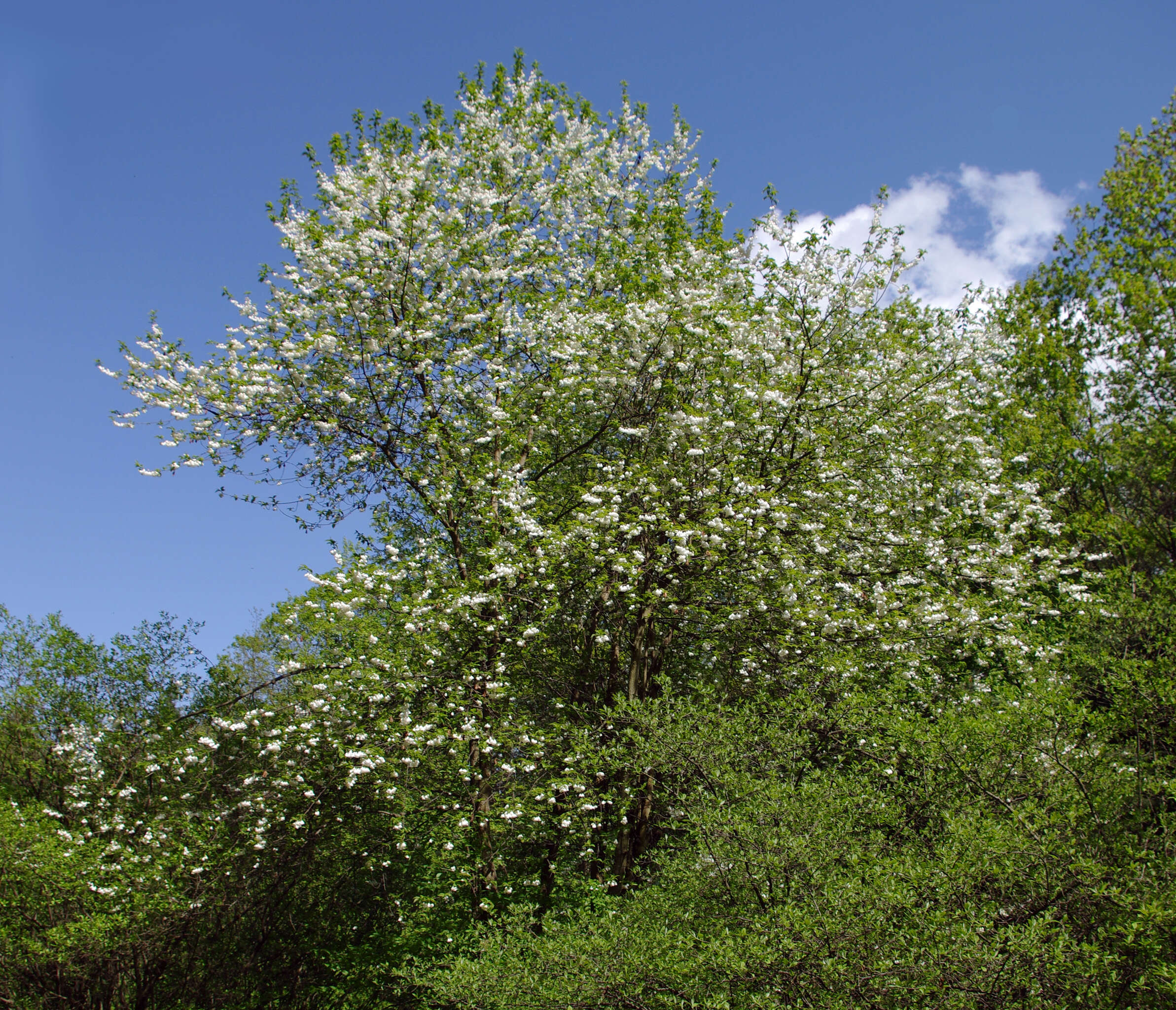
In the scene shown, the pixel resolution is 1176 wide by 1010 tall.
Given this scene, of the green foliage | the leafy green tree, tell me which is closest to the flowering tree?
the green foliage

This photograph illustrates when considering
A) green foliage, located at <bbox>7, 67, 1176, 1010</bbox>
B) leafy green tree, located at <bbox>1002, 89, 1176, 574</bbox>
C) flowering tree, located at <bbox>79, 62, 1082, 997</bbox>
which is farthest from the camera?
leafy green tree, located at <bbox>1002, 89, 1176, 574</bbox>

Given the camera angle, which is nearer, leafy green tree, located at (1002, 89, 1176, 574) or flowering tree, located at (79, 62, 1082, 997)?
flowering tree, located at (79, 62, 1082, 997)

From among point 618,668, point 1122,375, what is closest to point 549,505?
point 618,668

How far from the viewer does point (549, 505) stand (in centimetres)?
1173

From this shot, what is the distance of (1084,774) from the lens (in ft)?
21.1

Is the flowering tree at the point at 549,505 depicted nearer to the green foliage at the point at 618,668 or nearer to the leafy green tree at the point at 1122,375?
the green foliage at the point at 618,668

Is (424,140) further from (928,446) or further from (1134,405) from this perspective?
(1134,405)

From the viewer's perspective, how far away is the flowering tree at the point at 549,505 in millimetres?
9352

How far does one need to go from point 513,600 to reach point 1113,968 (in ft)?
23.5

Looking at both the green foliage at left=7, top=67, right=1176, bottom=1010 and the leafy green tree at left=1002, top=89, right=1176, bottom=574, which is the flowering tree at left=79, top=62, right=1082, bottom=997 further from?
the leafy green tree at left=1002, top=89, right=1176, bottom=574

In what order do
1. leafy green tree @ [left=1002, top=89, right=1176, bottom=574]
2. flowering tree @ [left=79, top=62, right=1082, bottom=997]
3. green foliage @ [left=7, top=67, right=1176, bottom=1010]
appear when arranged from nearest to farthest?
green foliage @ [left=7, top=67, right=1176, bottom=1010] → flowering tree @ [left=79, top=62, right=1082, bottom=997] → leafy green tree @ [left=1002, top=89, right=1176, bottom=574]

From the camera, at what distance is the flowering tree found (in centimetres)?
935

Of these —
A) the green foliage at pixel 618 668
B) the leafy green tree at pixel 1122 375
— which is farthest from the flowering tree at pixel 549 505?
the leafy green tree at pixel 1122 375

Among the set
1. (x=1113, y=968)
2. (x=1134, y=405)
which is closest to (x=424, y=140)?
(x=1113, y=968)
